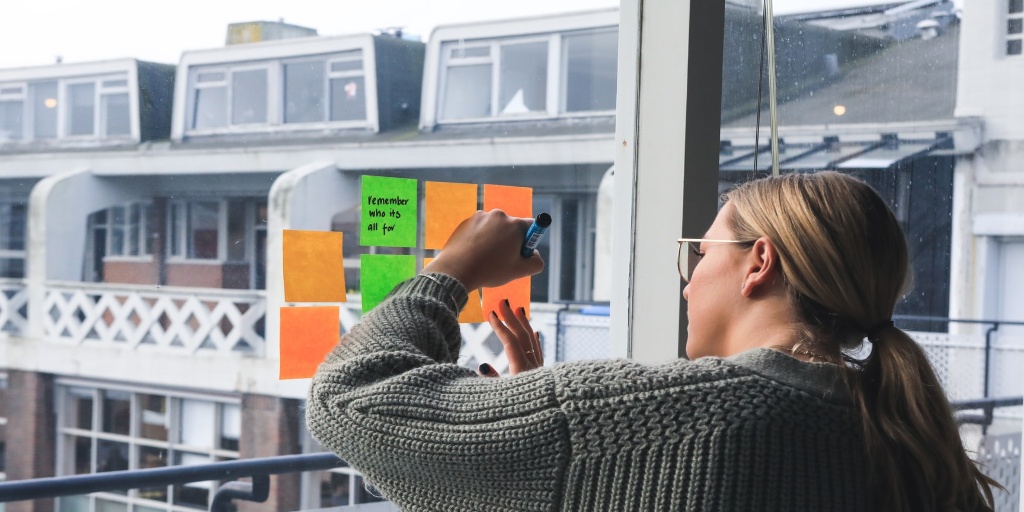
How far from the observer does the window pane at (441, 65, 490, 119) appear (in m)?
1.38

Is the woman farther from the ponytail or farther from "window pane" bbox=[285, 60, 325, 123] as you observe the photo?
"window pane" bbox=[285, 60, 325, 123]

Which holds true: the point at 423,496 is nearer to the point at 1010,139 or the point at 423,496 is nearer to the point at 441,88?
the point at 441,88

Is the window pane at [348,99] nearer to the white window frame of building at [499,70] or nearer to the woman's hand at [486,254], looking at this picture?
the white window frame of building at [499,70]

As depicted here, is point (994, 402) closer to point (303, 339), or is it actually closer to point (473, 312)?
point (473, 312)

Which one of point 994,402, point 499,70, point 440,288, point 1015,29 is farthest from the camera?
point 994,402

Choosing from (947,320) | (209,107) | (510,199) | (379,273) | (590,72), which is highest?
(590,72)

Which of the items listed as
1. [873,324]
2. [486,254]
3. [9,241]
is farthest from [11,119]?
[873,324]

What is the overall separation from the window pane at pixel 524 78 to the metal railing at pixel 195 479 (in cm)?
64

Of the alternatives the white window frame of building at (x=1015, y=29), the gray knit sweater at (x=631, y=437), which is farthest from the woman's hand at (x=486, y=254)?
the white window frame of building at (x=1015, y=29)

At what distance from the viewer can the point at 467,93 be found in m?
1.40

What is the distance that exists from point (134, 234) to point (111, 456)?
1.06ft

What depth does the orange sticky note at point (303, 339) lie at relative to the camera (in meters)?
1.19

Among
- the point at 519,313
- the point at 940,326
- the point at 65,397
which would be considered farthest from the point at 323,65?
the point at 940,326

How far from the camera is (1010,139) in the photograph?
5.98ft
